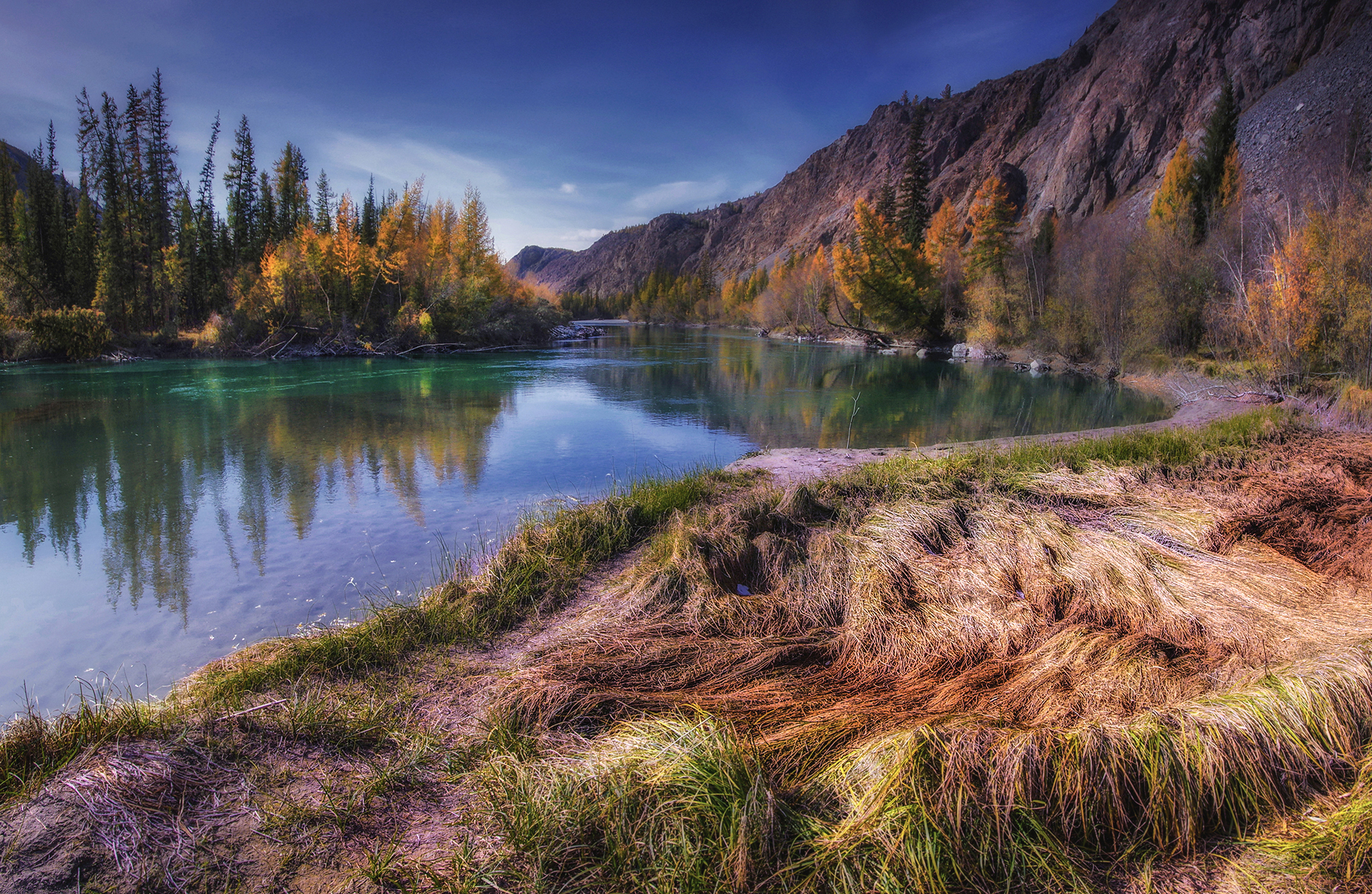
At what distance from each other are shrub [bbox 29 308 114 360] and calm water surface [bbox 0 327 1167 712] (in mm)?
3598

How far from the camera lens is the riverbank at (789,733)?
7.79 ft

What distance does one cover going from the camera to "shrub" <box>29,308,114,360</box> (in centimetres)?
2856

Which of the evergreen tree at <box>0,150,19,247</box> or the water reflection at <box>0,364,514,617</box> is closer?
the water reflection at <box>0,364,514,617</box>

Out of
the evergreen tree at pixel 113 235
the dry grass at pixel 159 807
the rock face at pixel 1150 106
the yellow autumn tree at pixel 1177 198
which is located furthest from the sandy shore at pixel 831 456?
the evergreen tree at pixel 113 235

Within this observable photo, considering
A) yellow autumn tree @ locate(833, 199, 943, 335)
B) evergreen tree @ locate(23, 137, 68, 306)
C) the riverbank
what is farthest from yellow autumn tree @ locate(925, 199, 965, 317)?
evergreen tree @ locate(23, 137, 68, 306)

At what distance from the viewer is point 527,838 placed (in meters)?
2.46

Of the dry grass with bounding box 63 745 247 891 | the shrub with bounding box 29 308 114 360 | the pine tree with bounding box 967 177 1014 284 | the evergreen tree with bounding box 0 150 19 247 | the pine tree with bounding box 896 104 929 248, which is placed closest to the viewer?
the dry grass with bounding box 63 745 247 891

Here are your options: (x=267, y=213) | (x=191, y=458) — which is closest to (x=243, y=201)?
(x=267, y=213)

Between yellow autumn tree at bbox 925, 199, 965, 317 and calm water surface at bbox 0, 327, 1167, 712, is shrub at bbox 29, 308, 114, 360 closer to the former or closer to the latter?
calm water surface at bbox 0, 327, 1167, 712

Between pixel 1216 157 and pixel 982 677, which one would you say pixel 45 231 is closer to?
pixel 982 677

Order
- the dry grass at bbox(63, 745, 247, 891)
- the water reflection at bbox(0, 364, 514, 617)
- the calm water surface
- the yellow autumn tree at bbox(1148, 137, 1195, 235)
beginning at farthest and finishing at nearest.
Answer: the yellow autumn tree at bbox(1148, 137, 1195, 235) < the water reflection at bbox(0, 364, 514, 617) < the calm water surface < the dry grass at bbox(63, 745, 247, 891)

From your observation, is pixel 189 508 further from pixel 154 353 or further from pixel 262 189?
pixel 262 189

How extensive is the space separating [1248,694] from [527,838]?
338cm

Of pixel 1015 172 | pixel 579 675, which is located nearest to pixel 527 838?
pixel 579 675
